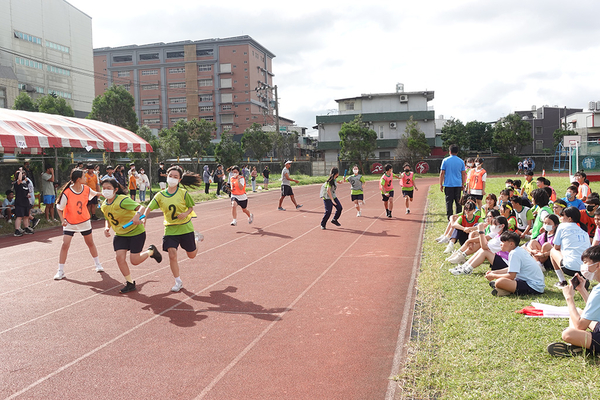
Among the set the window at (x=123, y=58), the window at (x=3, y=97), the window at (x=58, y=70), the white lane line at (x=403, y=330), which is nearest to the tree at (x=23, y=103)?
the window at (x=3, y=97)

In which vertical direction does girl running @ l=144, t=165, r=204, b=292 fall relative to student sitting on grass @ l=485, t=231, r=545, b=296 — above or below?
above

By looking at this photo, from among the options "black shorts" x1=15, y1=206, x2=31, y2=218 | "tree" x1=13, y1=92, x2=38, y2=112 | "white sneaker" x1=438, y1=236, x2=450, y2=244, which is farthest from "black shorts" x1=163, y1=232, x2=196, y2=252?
"tree" x1=13, y1=92, x2=38, y2=112

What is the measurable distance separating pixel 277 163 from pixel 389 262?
45.9 meters

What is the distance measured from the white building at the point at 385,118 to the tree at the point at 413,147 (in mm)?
8057

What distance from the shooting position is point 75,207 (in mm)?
8383

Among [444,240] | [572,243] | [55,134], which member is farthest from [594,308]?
[55,134]

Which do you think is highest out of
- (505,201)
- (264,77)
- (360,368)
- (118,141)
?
(264,77)

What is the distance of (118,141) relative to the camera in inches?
794

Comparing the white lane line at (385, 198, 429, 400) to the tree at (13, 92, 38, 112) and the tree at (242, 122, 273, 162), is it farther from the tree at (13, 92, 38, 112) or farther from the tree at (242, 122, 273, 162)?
the tree at (242, 122, 273, 162)

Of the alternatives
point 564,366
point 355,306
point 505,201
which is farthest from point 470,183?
point 564,366

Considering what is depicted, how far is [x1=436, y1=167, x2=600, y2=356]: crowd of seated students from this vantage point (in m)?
4.46

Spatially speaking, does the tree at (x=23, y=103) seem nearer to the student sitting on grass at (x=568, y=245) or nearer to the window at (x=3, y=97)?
the window at (x=3, y=97)

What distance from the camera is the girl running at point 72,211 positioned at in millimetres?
8258

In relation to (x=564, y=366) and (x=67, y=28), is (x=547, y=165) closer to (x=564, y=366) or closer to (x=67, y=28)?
(x=564, y=366)
